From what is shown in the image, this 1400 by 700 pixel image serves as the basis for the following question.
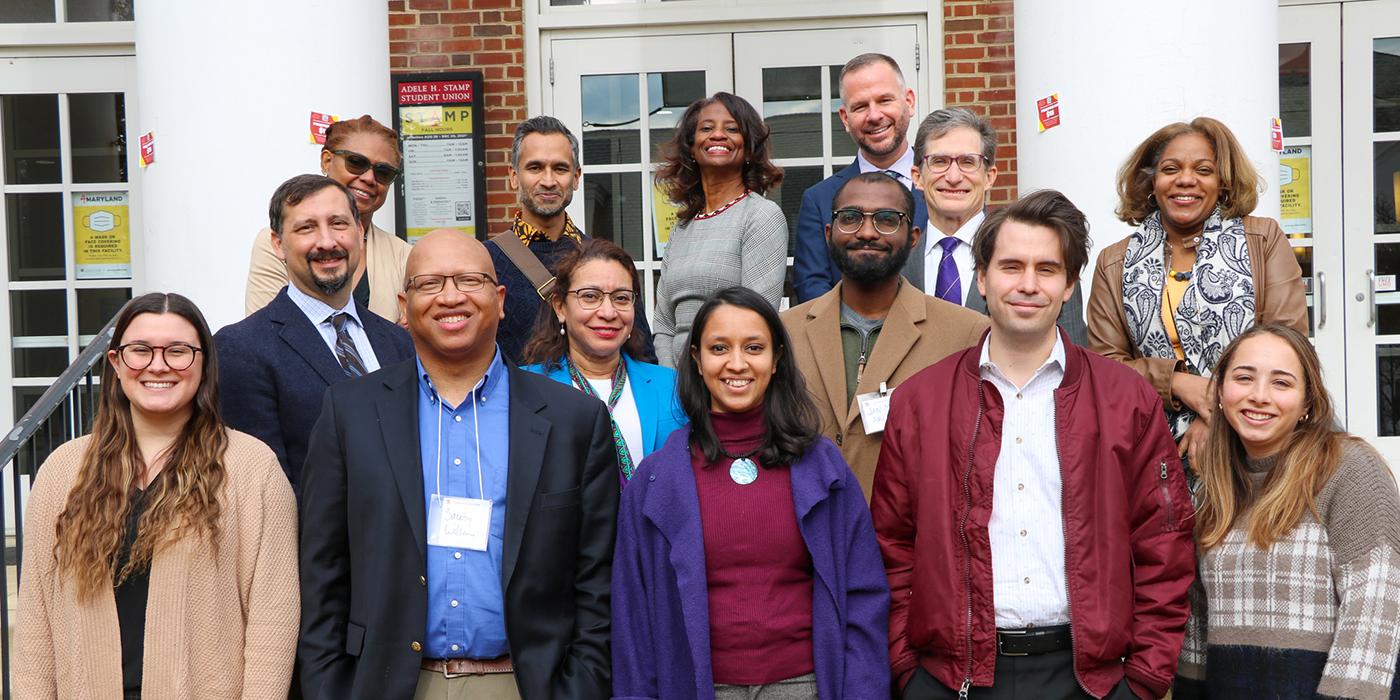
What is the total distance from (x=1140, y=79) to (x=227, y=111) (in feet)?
11.8

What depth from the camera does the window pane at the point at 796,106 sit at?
7.27 meters

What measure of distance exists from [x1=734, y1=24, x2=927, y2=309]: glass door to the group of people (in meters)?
4.15

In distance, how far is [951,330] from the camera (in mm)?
3500

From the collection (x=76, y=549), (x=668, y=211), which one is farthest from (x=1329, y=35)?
(x=76, y=549)

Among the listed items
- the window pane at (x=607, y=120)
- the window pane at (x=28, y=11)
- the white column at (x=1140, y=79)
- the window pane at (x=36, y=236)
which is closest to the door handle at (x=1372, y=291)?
the white column at (x=1140, y=79)

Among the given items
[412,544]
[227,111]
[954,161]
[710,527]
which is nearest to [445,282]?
[412,544]

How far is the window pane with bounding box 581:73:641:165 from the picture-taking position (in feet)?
24.1

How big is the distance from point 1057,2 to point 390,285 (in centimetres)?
291

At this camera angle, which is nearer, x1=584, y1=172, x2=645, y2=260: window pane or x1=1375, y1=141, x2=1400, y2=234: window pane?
x1=1375, y1=141, x2=1400, y2=234: window pane

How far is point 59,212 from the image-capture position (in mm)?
7449

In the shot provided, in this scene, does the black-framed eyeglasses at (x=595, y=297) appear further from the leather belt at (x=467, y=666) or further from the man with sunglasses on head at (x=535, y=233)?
the leather belt at (x=467, y=666)

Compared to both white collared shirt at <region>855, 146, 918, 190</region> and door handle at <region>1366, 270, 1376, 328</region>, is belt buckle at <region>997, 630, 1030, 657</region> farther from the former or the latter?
door handle at <region>1366, 270, 1376, 328</region>

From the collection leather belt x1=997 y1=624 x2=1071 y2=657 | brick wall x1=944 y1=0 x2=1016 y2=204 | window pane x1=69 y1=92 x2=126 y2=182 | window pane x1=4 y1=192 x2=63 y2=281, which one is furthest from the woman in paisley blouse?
window pane x1=4 y1=192 x2=63 y2=281

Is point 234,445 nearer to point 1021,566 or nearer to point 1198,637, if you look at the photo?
point 1021,566
